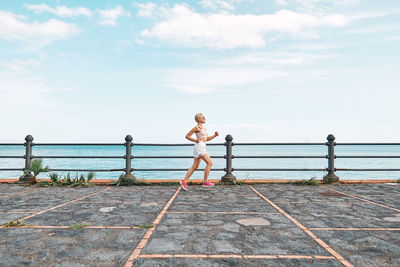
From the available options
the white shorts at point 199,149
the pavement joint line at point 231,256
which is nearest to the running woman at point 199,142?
the white shorts at point 199,149

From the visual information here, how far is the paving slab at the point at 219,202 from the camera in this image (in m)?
5.21

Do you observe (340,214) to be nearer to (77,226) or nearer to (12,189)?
(77,226)

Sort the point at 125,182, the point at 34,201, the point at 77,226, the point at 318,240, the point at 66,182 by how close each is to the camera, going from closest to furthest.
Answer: the point at 318,240, the point at 77,226, the point at 34,201, the point at 66,182, the point at 125,182

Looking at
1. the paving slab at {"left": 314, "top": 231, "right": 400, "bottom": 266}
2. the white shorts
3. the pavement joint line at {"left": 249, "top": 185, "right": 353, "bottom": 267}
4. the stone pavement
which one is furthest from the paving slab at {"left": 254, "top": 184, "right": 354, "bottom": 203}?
the paving slab at {"left": 314, "top": 231, "right": 400, "bottom": 266}

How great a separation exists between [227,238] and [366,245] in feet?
4.83

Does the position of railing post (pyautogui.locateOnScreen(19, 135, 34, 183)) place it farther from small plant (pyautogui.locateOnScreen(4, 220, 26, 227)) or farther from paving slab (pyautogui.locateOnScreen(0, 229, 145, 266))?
paving slab (pyautogui.locateOnScreen(0, 229, 145, 266))

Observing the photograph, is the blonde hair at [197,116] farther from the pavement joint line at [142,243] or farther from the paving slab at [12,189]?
the paving slab at [12,189]

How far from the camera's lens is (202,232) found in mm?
3742

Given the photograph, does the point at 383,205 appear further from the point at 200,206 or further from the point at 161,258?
the point at 161,258

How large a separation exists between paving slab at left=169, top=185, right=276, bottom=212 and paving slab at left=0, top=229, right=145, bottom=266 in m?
1.74

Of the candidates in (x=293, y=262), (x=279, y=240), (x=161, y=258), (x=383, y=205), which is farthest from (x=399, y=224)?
(x=161, y=258)

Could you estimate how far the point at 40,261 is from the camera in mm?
2820

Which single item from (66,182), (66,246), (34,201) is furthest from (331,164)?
(66,246)

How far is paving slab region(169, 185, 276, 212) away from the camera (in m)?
5.21
